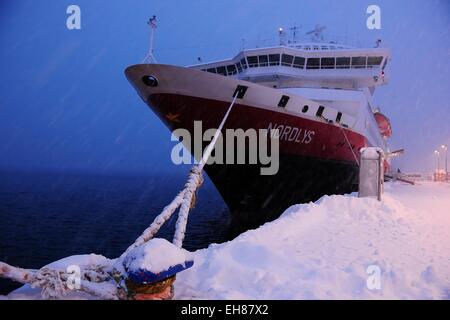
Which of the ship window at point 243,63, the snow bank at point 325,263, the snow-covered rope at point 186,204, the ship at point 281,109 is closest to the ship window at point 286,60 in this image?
the ship at point 281,109

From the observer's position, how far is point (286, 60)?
60.2 feet

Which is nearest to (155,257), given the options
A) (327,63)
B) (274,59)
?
(274,59)

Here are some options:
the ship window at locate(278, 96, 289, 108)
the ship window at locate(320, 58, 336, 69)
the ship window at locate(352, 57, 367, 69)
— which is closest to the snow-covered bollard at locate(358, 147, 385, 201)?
the ship window at locate(278, 96, 289, 108)

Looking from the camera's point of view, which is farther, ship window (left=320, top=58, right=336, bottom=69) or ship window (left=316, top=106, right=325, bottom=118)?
ship window (left=320, top=58, right=336, bottom=69)

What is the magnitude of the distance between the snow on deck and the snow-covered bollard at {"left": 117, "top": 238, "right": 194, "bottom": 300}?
1.17ft

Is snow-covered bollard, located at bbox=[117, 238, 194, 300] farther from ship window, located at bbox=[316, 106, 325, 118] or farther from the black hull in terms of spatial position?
ship window, located at bbox=[316, 106, 325, 118]

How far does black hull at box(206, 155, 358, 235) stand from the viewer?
13.9m

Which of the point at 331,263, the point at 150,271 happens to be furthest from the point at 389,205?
the point at 150,271

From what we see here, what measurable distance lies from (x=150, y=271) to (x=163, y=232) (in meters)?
18.7

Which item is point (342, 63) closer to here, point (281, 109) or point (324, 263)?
point (281, 109)

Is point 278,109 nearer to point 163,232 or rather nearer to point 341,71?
point 341,71

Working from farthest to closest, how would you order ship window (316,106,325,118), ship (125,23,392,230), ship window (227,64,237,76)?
ship window (227,64,237,76) → ship window (316,106,325,118) → ship (125,23,392,230)
